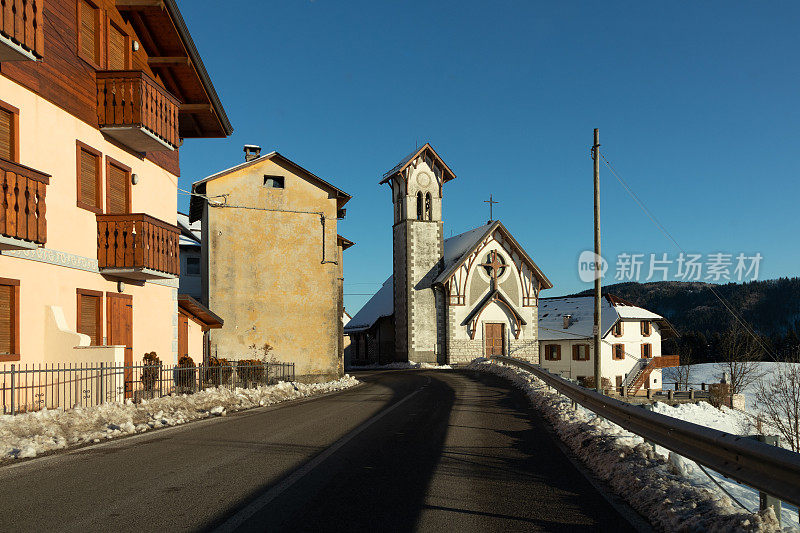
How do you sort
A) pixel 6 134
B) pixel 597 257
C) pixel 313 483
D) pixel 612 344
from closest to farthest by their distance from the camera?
pixel 313 483, pixel 6 134, pixel 597 257, pixel 612 344

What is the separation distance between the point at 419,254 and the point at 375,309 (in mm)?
11041

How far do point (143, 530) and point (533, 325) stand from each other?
46377 mm

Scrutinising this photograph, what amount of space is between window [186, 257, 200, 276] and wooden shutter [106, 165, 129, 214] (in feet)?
61.9

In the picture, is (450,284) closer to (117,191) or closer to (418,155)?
(418,155)

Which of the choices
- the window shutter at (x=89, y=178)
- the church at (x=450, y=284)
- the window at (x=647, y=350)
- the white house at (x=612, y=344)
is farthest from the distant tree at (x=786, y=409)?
the window shutter at (x=89, y=178)

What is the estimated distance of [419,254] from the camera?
50.9 meters

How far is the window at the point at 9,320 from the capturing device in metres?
12.6

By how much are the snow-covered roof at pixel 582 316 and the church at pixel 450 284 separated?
1001 centimetres

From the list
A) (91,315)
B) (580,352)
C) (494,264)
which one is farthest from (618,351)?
(91,315)

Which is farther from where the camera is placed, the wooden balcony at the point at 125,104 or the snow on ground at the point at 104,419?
the wooden balcony at the point at 125,104

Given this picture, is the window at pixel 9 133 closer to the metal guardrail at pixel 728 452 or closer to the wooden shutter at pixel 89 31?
the wooden shutter at pixel 89 31

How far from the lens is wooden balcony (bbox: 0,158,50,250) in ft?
38.7

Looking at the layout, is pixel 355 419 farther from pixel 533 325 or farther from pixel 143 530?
pixel 533 325

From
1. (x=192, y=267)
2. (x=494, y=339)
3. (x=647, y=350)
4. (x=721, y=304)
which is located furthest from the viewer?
(x=721, y=304)
